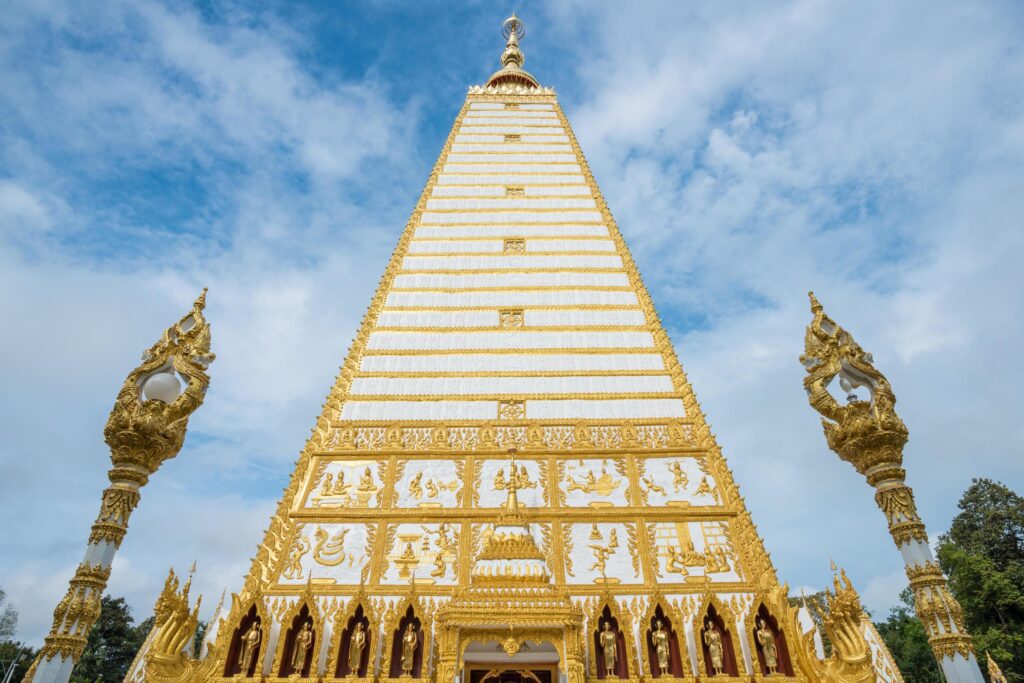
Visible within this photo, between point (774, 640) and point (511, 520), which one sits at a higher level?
point (511, 520)

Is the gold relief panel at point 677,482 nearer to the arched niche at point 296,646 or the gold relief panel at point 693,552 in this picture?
the gold relief panel at point 693,552

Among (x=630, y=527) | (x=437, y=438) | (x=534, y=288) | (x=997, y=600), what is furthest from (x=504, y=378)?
(x=997, y=600)

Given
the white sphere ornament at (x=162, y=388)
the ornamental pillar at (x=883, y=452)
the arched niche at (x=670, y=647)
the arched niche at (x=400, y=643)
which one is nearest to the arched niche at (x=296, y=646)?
the arched niche at (x=400, y=643)

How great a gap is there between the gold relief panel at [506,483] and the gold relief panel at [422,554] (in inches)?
28.5

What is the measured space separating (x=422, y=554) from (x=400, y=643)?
1.36 m

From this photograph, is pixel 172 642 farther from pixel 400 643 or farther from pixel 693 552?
pixel 693 552

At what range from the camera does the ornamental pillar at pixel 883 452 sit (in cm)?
685

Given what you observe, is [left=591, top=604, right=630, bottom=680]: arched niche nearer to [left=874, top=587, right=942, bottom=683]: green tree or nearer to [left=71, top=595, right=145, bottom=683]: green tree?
[left=874, top=587, right=942, bottom=683]: green tree

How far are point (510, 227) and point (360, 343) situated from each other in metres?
5.57

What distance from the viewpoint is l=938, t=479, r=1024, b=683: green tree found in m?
21.4

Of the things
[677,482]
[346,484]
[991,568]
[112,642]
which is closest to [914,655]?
[991,568]

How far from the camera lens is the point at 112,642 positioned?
3036cm

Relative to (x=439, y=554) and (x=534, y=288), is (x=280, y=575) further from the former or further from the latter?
(x=534, y=288)

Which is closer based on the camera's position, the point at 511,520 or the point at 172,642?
the point at 172,642
